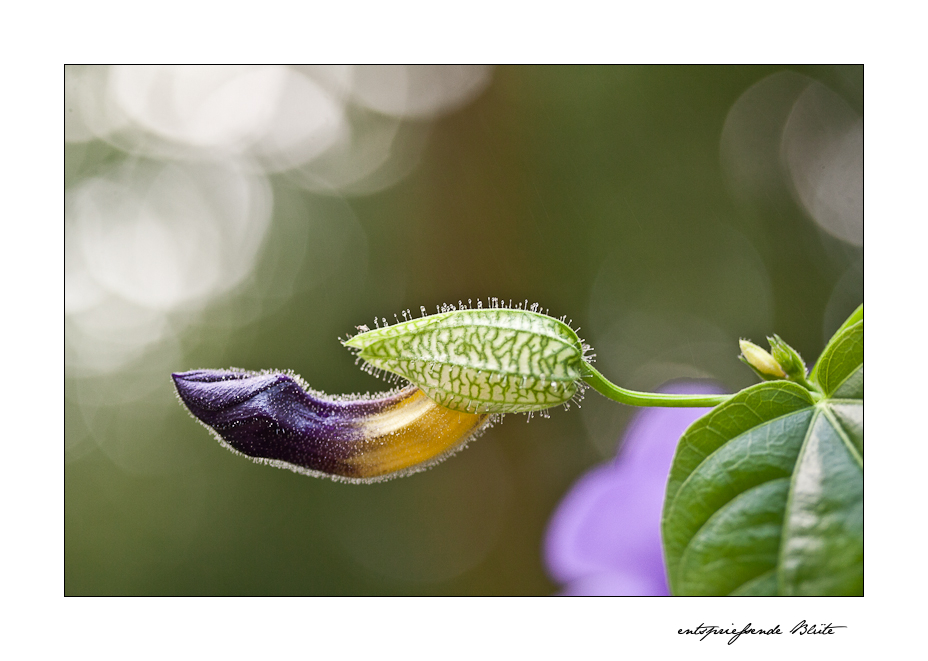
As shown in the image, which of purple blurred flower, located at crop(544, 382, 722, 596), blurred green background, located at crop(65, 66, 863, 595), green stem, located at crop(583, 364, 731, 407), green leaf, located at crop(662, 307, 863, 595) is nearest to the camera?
green leaf, located at crop(662, 307, 863, 595)

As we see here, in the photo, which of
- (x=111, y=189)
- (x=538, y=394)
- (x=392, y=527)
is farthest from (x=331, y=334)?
(x=538, y=394)

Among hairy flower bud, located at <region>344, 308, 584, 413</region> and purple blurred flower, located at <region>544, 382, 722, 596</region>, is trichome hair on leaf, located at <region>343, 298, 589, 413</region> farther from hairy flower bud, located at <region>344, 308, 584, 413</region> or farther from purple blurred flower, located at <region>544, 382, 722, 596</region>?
purple blurred flower, located at <region>544, 382, 722, 596</region>

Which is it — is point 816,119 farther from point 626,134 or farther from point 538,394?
point 538,394

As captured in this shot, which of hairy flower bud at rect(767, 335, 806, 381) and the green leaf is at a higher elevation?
hairy flower bud at rect(767, 335, 806, 381)

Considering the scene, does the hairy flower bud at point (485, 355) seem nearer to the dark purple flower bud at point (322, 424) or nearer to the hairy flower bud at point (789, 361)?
the dark purple flower bud at point (322, 424)

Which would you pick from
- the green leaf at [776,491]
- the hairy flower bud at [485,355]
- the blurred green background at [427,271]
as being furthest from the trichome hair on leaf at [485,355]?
the blurred green background at [427,271]

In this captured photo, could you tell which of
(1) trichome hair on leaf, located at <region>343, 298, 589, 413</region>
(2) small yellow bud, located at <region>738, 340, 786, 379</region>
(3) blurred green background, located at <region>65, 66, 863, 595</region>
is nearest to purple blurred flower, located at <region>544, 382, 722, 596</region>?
(2) small yellow bud, located at <region>738, 340, 786, 379</region>
